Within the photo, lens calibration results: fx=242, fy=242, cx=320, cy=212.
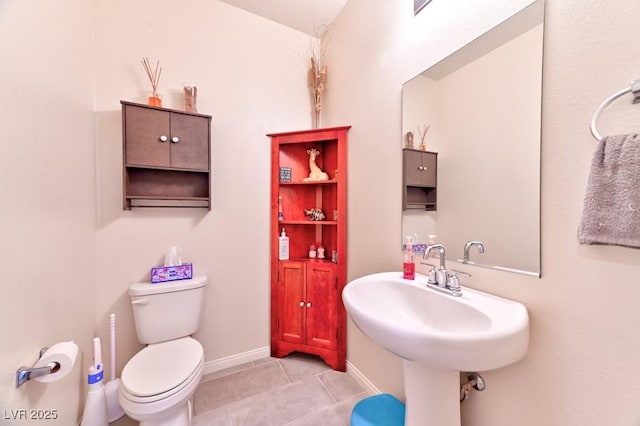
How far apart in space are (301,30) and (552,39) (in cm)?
196

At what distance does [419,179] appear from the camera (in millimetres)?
1354

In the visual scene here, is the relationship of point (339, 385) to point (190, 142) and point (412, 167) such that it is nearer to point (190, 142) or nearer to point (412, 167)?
point (412, 167)

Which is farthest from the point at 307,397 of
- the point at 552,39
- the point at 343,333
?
the point at 552,39

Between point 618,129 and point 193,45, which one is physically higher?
point 193,45

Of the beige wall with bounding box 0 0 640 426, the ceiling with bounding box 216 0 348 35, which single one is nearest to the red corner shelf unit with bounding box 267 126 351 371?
the beige wall with bounding box 0 0 640 426

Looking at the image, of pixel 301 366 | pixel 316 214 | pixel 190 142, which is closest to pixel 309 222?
pixel 316 214

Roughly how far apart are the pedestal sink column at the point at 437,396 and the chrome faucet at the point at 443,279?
0.98ft

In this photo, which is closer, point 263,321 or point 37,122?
point 37,122

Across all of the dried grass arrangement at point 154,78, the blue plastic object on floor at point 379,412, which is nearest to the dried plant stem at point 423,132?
the blue plastic object on floor at point 379,412

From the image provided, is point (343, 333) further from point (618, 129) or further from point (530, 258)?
point (618, 129)

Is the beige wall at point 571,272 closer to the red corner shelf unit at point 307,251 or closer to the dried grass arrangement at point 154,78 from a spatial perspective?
the red corner shelf unit at point 307,251

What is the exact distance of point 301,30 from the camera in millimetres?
2166

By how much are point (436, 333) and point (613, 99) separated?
0.79 meters

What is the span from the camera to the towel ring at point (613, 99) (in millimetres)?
618
